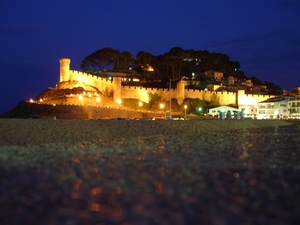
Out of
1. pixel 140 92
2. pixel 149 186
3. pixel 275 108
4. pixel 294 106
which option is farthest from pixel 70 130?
pixel 294 106

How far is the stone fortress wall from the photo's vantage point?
4253 cm

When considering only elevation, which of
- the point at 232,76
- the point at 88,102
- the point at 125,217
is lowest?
the point at 125,217

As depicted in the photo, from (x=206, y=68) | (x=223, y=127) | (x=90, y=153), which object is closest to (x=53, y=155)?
(x=90, y=153)

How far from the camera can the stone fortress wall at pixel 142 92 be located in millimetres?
42531

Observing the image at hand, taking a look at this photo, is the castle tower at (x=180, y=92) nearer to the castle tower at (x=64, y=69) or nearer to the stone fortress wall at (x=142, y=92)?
the stone fortress wall at (x=142, y=92)

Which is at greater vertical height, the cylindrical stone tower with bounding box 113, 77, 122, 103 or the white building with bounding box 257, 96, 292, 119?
the cylindrical stone tower with bounding box 113, 77, 122, 103

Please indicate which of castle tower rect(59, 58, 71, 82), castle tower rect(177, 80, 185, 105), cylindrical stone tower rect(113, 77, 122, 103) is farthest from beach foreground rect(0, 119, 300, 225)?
castle tower rect(59, 58, 71, 82)

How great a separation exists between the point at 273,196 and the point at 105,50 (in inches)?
2165

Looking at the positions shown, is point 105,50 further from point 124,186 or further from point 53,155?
point 124,186

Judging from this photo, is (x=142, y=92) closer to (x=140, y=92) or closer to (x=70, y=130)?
(x=140, y=92)

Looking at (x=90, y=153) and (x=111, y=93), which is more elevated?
(x=111, y=93)

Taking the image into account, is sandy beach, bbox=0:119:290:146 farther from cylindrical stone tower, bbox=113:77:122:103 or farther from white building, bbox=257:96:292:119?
white building, bbox=257:96:292:119

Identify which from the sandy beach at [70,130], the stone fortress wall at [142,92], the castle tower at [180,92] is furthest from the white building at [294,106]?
the sandy beach at [70,130]

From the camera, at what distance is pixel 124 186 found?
510cm
